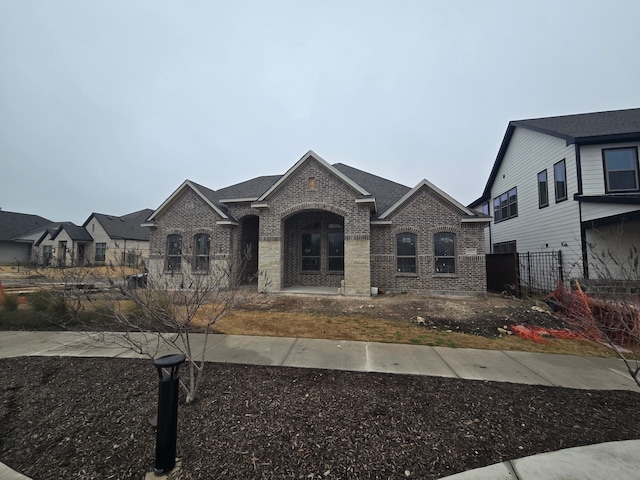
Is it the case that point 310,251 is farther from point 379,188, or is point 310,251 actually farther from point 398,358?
point 398,358

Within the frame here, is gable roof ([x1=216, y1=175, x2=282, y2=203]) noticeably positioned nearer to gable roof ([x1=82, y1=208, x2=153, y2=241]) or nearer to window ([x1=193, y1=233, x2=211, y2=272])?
window ([x1=193, y1=233, x2=211, y2=272])

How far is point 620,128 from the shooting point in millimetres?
11609

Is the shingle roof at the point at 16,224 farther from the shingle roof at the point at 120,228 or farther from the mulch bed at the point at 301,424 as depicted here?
the mulch bed at the point at 301,424

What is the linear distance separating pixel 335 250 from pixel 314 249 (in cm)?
120

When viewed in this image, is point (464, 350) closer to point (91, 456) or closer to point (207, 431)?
point (207, 431)

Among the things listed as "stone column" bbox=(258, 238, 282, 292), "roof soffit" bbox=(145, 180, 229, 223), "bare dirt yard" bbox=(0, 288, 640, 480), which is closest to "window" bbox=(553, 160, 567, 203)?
"bare dirt yard" bbox=(0, 288, 640, 480)

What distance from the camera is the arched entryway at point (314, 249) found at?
14.8 meters

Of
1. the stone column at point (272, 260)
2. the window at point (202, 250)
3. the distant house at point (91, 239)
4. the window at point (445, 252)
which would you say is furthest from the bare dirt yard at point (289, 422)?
the distant house at point (91, 239)

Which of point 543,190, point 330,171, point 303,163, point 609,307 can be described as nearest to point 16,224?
point 303,163

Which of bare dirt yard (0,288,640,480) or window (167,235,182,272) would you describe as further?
window (167,235,182,272)

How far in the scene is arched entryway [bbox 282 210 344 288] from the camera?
14.8 m

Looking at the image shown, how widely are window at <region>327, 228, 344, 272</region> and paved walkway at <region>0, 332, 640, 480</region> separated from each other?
866 cm

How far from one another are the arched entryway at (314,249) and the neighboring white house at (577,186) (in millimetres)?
9681

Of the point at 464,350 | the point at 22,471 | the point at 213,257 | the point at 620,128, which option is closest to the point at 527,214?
the point at 620,128
